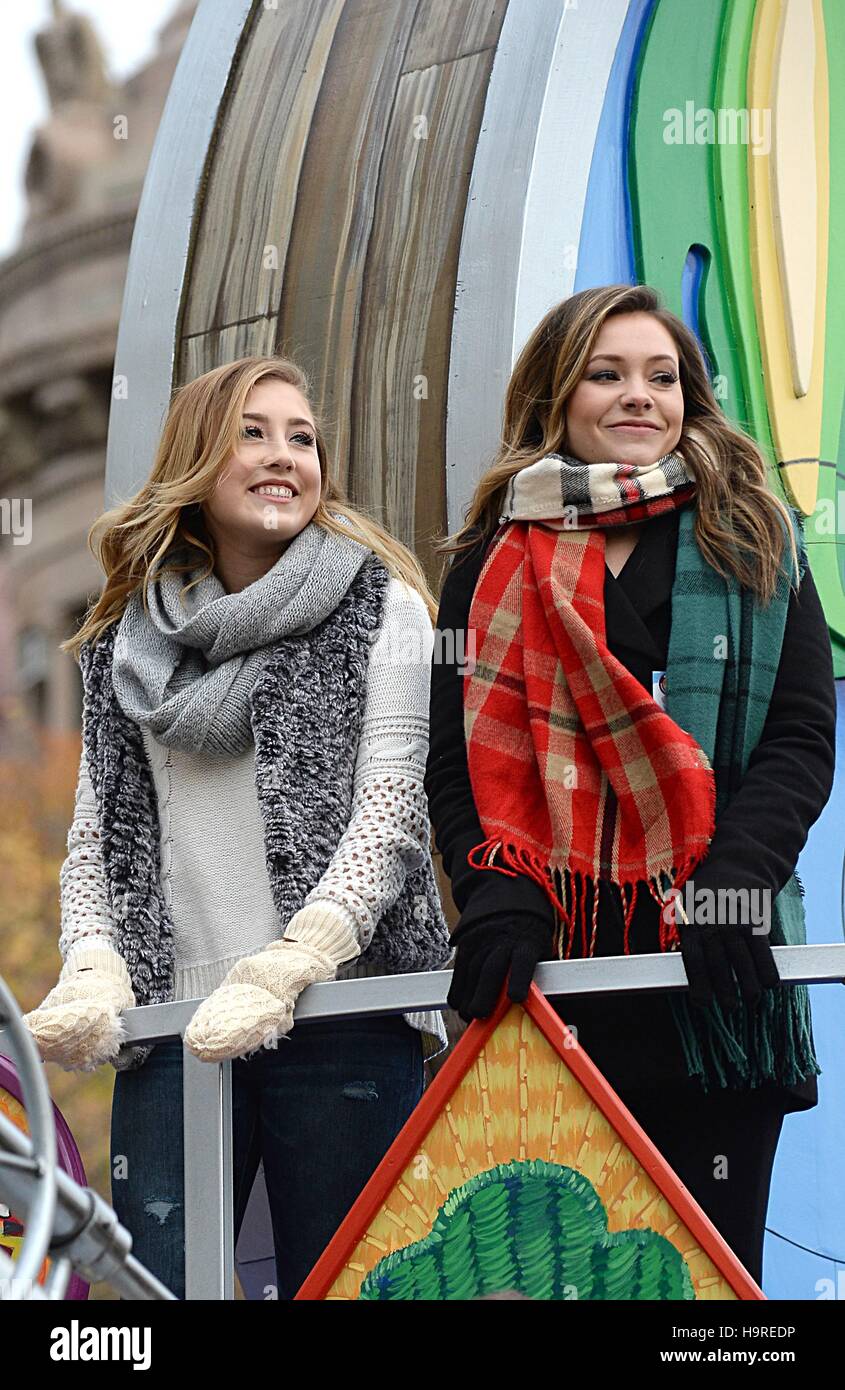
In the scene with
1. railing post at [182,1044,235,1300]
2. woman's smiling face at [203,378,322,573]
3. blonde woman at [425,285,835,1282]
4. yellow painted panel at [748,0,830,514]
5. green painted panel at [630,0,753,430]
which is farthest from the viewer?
yellow painted panel at [748,0,830,514]

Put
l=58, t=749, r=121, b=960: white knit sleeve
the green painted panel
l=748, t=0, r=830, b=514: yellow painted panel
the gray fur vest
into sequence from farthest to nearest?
1. l=748, t=0, r=830, b=514: yellow painted panel
2. the green painted panel
3. l=58, t=749, r=121, b=960: white knit sleeve
4. the gray fur vest

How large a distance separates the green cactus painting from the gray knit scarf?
2.82ft

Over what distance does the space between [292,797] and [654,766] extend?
586 mm

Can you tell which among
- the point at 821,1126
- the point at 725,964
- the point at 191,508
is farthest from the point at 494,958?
the point at 821,1126

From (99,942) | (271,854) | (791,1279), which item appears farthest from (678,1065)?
(791,1279)

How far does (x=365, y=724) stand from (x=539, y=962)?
61 cm

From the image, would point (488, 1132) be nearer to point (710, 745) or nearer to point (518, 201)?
point (710, 745)

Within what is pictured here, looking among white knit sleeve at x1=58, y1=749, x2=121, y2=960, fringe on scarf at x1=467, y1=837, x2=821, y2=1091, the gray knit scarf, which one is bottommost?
fringe on scarf at x1=467, y1=837, x2=821, y2=1091

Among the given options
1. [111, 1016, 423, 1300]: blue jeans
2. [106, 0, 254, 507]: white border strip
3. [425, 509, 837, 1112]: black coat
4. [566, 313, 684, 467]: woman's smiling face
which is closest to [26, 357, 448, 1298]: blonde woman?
[111, 1016, 423, 1300]: blue jeans

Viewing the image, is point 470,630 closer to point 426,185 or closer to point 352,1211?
point 352,1211

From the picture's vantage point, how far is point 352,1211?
2934 mm

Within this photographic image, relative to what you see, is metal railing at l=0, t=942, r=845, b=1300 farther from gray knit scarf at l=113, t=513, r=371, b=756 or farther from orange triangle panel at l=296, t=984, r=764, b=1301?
gray knit scarf at l=113, t=513, r=371, b=756

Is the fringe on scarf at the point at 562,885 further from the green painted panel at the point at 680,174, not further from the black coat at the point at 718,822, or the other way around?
the green painted panel at the point at 680,174

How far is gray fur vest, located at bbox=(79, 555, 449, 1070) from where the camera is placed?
3291 millimetres
